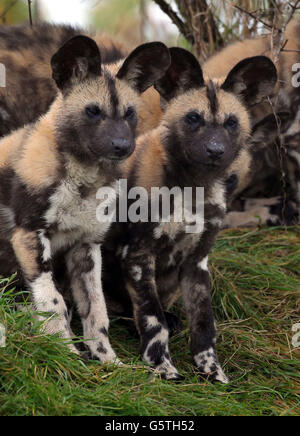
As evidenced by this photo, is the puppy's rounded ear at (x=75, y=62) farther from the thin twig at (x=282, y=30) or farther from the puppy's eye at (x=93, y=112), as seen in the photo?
the thin twig at (x=282, y=30)

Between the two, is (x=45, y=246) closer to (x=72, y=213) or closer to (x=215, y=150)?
(x=72, y=213)

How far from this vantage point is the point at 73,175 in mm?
4188

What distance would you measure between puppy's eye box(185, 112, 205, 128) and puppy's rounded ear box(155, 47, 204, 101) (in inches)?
8.8

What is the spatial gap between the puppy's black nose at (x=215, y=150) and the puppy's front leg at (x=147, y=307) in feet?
2.43

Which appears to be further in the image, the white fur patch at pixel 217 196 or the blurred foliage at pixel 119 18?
the blurred foliage at pixel 119 18

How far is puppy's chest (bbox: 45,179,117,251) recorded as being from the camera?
4148 millimetres

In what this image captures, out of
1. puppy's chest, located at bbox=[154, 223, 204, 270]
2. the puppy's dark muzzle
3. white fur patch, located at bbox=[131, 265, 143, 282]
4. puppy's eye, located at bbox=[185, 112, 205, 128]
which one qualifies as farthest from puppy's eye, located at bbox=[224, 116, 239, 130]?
white fur patch, located at bbox=[131, 265, 143, 282]

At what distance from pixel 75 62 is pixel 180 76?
77cm

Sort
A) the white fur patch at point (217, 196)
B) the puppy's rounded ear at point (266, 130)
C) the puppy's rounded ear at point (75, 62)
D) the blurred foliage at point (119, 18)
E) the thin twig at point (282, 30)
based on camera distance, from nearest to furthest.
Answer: the puppy's rounded ear at point (75, 62) < the white fur patch at point (217, 196) < the thin twig at point (282, 30) < the puppy's rounded ear at point (266, 130) < the blurred foliage at point (119, 18)

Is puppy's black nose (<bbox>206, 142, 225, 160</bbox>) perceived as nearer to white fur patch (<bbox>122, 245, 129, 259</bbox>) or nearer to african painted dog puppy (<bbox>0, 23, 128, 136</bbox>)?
white fur patch (<bbox>122, 245, 129, 259</bbox>)

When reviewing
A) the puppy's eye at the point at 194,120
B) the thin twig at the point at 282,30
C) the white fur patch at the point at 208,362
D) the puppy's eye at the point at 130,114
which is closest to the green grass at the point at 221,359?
the white fur patch at the point at 208,362

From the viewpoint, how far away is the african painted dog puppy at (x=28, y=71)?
575 centimetres
